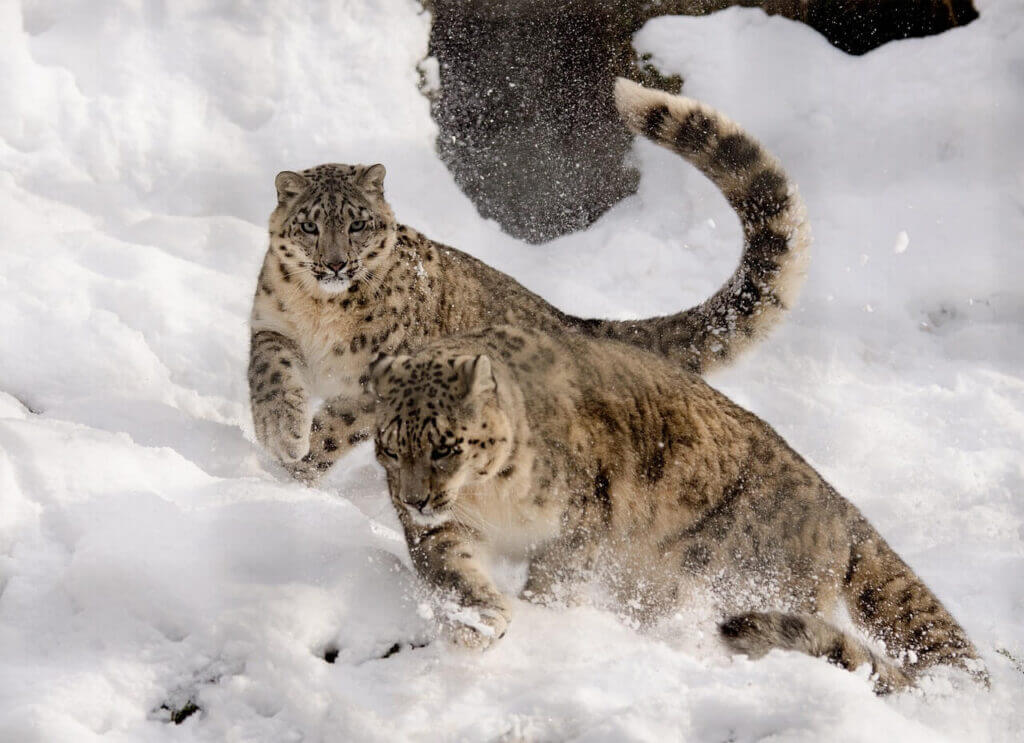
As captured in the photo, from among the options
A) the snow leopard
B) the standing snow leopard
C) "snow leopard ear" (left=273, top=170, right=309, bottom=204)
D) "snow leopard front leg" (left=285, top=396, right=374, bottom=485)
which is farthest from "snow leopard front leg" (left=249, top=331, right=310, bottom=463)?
the snow leopard

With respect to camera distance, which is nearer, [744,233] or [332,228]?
[332,228]

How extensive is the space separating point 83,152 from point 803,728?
6.12 metres

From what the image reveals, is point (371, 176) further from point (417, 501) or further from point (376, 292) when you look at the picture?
point (417, 501)

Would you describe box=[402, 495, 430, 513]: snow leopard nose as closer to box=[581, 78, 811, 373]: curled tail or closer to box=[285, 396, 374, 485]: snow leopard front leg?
box=[285, 396, 374, 485]: snow leopard front leg

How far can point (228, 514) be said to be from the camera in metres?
4.33

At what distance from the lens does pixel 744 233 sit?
595 centimetres

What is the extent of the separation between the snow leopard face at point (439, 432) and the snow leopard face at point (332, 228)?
1.60 metres

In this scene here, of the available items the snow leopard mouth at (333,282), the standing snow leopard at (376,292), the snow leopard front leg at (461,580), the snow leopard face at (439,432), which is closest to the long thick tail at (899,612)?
the snow leopard front leg at (461,580)

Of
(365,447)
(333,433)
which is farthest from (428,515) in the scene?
(365,447)

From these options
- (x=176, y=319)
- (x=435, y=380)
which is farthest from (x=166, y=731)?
(x=176, y=319)

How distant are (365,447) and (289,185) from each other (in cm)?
142

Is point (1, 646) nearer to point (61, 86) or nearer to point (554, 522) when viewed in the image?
point (554, 522)

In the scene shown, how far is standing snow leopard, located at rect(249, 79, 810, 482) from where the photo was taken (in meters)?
5.57

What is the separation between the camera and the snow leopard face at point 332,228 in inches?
221
